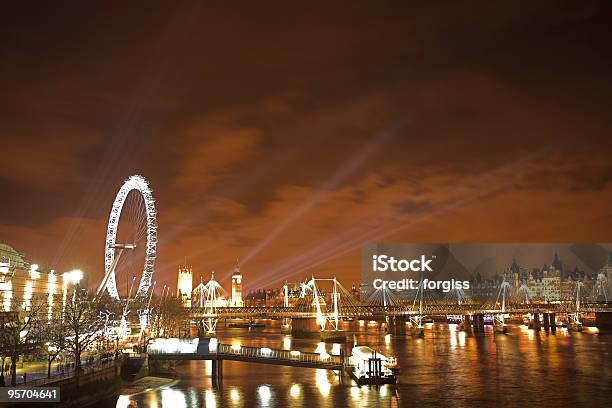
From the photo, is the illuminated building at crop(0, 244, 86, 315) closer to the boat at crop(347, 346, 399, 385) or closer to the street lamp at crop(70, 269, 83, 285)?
the street lamp at crop(70, 269, 83, 285)

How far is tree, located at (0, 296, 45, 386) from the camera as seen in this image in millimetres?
35406

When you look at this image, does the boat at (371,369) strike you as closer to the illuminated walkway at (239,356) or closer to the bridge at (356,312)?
the illuminated walkway at (239,356)

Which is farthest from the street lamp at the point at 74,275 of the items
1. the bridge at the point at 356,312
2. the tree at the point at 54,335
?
the bridge at the point at 356,312

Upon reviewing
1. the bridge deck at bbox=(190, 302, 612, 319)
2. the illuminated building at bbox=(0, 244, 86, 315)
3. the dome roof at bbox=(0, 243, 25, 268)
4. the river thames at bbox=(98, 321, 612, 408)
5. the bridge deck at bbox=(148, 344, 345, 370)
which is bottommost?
the river thames at bbox=(98, 321, 612, 408)

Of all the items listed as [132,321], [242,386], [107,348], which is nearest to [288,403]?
[242,386]

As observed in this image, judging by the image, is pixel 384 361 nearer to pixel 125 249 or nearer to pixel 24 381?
pixel 125 249

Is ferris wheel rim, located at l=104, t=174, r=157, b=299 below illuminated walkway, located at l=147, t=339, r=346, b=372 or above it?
above

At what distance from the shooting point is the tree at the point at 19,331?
3541 centimetres

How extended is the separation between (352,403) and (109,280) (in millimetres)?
26441

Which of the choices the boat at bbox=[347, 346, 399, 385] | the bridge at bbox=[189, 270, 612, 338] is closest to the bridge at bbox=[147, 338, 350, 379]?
the boat at bbox=[347, 346, 399, 385]

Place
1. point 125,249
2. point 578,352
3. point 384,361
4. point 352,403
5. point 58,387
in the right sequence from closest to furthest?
point 58,387, point 352,403, point 384,361, point 125,249, point 578,352

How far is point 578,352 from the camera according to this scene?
2889 inches

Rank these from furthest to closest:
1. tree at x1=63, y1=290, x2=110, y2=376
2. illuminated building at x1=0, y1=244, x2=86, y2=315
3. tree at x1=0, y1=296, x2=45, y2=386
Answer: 1. illuminated building at x1=0, y1=244, x2=86, y2=315
2. tree at x1=63, y1=290, x2=110, y2=376
3. tree at x1=0, y1=296, x2=45, y2=386

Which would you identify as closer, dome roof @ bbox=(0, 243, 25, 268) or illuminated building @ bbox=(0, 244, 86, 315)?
illuminated building @ bbox=(0, 244, 86, 315)
